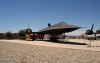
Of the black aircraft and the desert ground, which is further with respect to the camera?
the black aircraft

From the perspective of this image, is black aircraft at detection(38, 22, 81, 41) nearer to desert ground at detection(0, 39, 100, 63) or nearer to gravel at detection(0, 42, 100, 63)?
desert ground at detection(0, 39, 100, 63)

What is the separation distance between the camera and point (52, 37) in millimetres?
29297

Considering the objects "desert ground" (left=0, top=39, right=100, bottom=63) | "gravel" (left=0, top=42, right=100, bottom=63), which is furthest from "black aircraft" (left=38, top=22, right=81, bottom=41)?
"gravel" (left=0, top=42, right=100, bottom=63)

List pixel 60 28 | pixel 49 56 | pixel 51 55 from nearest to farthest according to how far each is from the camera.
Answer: pixel 49 56
pixel 51 55
pixel 60 28

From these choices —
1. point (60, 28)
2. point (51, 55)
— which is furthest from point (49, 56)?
point (60, 28)

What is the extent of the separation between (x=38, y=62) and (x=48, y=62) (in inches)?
15.4

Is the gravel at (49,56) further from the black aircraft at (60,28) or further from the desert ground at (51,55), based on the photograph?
the black aircraft at (60,28)

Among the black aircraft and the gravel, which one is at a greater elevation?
the black aircraft

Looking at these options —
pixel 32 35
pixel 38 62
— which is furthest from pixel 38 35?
pixel 38 62

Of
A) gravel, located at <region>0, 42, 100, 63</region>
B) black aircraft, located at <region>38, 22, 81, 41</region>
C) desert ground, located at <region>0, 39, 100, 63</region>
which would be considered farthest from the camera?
black aircraft, located at <region>38, 22, 81, 41</region>

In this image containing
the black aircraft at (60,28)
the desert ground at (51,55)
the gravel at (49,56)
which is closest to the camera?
the gravel at (49,56)

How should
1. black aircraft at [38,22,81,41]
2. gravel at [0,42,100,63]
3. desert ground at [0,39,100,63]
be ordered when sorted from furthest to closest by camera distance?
black aircraft at [38,22,81,41] → desert ground at [0,39,100,63] → gravel at [0,42,100,63]

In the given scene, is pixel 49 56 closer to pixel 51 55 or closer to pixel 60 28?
pixel 51 55

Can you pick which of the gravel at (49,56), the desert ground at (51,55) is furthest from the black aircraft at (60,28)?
the gravel at (49,56)
